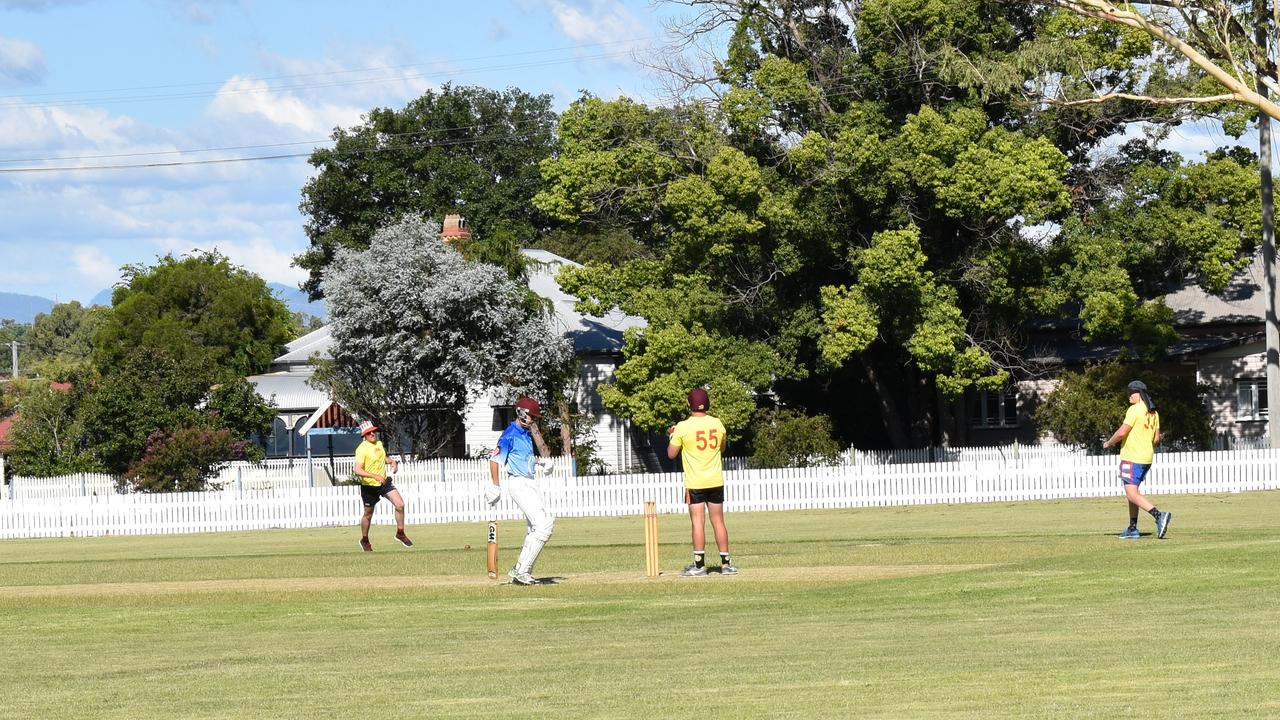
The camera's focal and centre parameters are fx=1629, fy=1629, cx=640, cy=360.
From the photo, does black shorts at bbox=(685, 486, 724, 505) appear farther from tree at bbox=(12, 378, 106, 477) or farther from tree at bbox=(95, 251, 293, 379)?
tree at bbox=(95, 251, 293, 379)

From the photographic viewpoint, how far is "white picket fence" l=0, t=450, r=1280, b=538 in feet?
116

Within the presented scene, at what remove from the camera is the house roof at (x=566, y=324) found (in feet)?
164

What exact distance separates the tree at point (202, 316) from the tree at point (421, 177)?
33.6ft

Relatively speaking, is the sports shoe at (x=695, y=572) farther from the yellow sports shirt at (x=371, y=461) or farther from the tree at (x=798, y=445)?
the tree at (x=798, y=445)

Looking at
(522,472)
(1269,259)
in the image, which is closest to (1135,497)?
(522,472)

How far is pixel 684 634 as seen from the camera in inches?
467

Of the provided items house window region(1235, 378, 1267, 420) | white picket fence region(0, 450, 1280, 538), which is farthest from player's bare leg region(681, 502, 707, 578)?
house window region(1235, 378, 1267, 420)

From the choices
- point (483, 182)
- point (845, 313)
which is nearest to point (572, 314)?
point (845, 313)

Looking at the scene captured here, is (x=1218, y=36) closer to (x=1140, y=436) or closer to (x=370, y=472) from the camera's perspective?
(x=1140, y=436)

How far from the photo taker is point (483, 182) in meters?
79.4

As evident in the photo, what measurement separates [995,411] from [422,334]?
701 inches

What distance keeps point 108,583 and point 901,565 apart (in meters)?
9.63

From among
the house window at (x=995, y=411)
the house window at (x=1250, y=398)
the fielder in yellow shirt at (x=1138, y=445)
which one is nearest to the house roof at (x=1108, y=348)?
the house window at (x=1250, y=398)

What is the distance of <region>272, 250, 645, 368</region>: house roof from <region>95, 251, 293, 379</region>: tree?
11.1 ft
